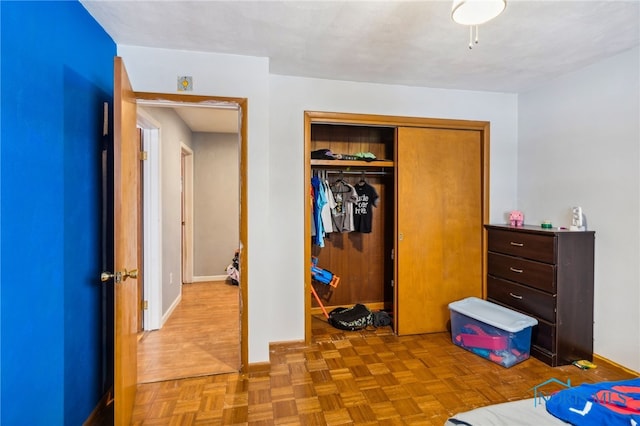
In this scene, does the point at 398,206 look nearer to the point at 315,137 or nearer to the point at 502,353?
the point at 315,137

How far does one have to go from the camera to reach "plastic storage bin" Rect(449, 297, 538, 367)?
2.67 meters

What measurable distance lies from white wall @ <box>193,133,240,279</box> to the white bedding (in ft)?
16.1

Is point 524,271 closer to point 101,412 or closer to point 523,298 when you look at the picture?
point 523,298

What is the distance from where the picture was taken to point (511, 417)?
4.00 feet

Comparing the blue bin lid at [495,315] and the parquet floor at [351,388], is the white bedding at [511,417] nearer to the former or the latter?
the parquet floor at [351,388]

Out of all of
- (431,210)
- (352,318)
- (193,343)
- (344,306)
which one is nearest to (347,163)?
(431,210)

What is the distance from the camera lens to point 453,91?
134 inches

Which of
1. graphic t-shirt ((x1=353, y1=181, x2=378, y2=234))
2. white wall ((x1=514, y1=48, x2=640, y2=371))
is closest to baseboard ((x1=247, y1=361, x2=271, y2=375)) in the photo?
graphic t-shirt ((x1=353, y1=181, x2=378, y2=234))

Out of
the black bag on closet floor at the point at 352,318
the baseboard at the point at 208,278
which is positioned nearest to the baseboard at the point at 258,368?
the black bag on closet floor at the point at 352,318

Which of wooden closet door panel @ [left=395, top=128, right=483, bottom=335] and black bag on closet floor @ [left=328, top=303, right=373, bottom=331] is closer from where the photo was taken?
wooden closet door panel @ [left=395, top=128, right=483, bottom=335]

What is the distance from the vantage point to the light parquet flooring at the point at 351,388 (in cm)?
205

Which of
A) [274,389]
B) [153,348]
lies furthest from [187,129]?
[274,389]

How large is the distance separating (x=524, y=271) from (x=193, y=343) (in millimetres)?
3039

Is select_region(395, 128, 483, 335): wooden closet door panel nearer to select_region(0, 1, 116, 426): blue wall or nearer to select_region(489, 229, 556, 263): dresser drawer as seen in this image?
select_region(489, 229, 556, 263): dresser drawer
